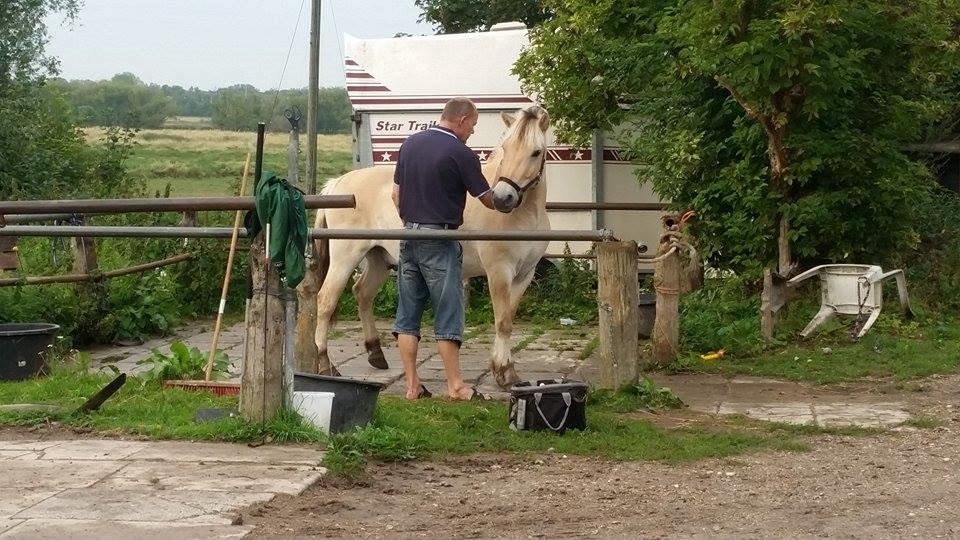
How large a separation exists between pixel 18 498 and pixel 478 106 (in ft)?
31.7

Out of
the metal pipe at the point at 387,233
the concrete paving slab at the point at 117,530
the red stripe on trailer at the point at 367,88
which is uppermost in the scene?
the red stripe on trailer at the point at 367,88

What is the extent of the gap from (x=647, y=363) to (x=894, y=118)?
3534 mm

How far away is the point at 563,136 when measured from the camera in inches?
547

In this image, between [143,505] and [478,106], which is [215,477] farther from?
[478,106]

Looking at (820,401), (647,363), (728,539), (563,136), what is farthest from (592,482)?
(563,136)

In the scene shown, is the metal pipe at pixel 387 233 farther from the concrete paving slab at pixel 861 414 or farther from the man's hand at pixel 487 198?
the concrete paving slab at pixel 861 414

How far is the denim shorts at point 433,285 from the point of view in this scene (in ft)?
27.7

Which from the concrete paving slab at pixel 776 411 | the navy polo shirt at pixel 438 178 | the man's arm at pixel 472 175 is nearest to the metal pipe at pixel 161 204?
the navy polo shirt at pixel 438 178

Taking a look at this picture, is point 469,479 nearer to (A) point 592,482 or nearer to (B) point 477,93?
(A) point 592,482

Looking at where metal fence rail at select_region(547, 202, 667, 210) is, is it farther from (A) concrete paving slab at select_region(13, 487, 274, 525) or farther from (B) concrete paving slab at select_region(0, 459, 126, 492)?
(A) concrete paving slab at select_region(13, 487, 274, 525)

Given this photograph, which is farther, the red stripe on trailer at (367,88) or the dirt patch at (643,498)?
the red stripe on trailer at (367,88)

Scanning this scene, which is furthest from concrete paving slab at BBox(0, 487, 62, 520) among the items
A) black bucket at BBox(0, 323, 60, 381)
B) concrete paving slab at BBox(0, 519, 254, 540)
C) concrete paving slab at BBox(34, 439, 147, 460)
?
black bucket at BBox(0, 323, 60, 381)

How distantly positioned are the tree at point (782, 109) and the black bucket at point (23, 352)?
18.9 feet

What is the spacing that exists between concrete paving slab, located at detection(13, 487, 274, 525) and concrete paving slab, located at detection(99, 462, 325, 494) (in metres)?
0.10
